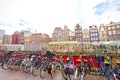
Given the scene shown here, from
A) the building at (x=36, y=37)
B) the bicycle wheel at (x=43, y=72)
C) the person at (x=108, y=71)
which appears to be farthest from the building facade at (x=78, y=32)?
the person at (x=108, y=71)

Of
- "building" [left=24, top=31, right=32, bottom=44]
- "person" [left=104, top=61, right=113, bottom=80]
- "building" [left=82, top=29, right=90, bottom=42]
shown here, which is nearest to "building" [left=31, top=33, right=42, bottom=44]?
"building" [left=24, top=31, right=32, bottom=44]

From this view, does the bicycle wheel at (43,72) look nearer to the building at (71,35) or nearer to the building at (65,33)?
the building at (71,35)

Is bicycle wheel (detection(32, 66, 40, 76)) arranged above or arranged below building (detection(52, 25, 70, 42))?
below

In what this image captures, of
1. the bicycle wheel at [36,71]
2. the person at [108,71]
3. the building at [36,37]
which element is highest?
the building at [36,37]

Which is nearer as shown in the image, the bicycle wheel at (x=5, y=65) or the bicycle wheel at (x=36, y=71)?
the bicycle wheel at (x=36, y=71)

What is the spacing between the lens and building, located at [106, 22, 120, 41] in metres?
24.4

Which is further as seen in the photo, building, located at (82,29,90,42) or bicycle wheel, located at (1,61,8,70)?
building, located at (82,29,90,42)

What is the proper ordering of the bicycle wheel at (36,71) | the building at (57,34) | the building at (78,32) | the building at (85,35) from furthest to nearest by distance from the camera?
the building at (57,34) < the building at (78,32) < the building at (85,35) < the bicycle wheel at (36,71)

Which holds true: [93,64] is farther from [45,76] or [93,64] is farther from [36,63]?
[36,63]

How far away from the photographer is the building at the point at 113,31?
24.4 m

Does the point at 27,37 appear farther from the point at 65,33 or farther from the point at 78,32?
the point at 78,32

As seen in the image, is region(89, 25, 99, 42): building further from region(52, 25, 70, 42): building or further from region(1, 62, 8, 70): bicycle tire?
region(1, 62, 8, 70): bicycle tire

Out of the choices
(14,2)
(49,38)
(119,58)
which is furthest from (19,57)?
(49,38)

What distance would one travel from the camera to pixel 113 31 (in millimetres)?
25297
